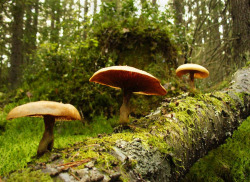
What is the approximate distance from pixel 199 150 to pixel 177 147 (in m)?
0.41

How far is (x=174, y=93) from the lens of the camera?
13.2ft

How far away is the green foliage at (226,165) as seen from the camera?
2.06m

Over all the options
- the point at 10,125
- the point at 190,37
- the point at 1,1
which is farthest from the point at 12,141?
the point at 190,37

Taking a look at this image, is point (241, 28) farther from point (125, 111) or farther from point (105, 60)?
point (125, 111)

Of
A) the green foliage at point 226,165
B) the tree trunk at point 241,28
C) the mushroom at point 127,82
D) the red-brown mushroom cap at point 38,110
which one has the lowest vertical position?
the green foliage at point 226,165

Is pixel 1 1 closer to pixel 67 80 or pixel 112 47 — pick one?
pixel 67 80

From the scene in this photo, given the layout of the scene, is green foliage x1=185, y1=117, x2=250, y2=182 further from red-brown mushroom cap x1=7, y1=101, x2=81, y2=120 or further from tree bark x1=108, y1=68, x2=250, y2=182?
red-brown mushroom cap x1=7, y1=101, x2=81, y2=120

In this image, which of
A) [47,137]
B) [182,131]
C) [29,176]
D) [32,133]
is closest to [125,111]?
[182,131]

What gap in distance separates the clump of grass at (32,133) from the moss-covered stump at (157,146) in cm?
132

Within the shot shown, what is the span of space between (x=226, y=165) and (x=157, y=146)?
1.48 meters

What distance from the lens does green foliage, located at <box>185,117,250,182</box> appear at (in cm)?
206

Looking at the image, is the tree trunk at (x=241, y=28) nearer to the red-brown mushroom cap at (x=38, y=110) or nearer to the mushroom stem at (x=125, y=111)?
the mushroom stem at (x=125, y=111)

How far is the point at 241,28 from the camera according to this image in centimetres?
436

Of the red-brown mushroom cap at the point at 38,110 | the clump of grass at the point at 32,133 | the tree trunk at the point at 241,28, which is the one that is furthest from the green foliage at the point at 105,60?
the red-brown mushroom cap at the point at 38,110
